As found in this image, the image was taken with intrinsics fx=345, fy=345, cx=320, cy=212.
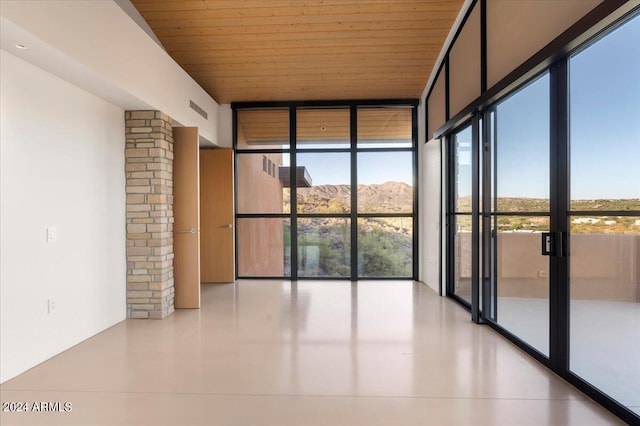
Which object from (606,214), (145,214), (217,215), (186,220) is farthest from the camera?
(217,215)

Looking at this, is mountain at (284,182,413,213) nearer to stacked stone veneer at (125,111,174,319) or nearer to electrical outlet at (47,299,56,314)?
stacked stone veneer at (125,111,174,319)

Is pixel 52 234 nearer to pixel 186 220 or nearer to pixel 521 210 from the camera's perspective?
pixel 186 220

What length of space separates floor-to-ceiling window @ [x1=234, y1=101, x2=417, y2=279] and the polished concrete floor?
2.28m

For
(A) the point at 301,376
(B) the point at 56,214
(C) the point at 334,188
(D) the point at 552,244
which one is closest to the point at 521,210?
(D) the point at 552,244

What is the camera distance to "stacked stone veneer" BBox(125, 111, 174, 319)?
4.37 m

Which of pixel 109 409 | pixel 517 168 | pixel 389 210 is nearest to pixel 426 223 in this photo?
pixel 389 210

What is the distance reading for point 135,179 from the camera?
14.5 ft

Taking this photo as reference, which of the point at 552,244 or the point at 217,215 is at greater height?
the point at 217,215

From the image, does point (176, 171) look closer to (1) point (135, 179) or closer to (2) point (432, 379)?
(1) point (135, 179)

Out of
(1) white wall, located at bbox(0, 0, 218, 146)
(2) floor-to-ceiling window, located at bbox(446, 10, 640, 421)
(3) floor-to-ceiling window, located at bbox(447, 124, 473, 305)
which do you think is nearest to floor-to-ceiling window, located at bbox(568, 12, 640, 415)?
(2) floor-to-ceiling window, located at bbox(446, 10, 640, 421)

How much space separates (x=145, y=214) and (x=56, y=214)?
1.12 metres

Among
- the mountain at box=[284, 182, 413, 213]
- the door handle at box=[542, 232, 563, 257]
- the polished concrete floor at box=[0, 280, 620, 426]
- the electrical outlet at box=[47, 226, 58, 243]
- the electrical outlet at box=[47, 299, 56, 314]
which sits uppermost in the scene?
the mountain at box=[284, 182, 413, 213]

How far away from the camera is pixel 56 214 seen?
3305 mm

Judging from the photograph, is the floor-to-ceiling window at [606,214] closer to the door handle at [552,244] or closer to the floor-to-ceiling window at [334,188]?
the door handle at [552,244]
